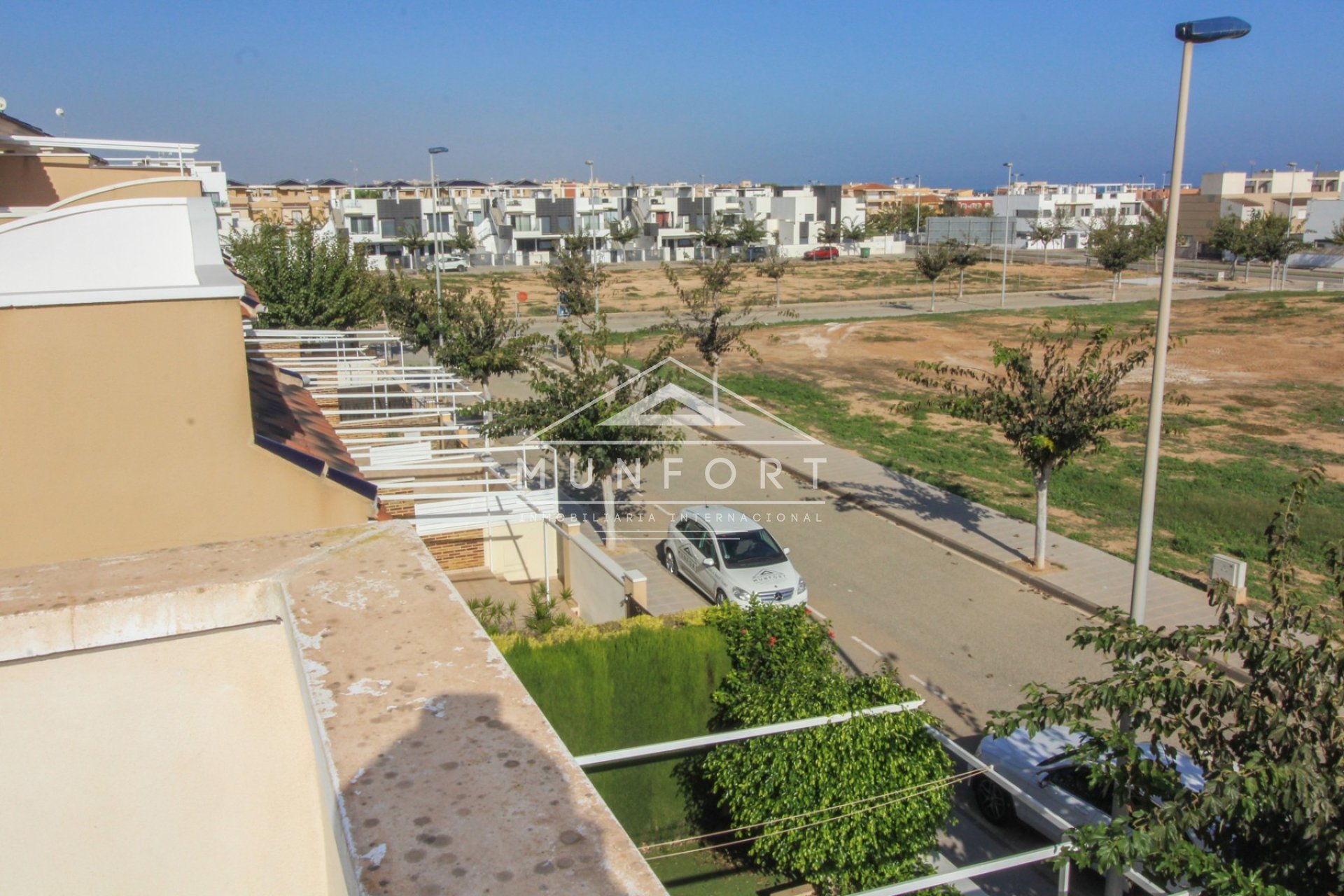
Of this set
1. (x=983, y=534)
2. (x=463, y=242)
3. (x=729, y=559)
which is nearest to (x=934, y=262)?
(x=463, y=242)

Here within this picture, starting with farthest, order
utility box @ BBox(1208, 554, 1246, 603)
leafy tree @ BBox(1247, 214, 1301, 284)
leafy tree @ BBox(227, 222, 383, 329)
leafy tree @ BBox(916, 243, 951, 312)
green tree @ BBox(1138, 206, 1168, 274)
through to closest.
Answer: green tree @ BBox(1138, 206, 1168, 274), leafy tree @ BBox(1247, 214, 1301, 284), leafy tree @ BBox(916, 243, 951, 312), leafy tree @ BBox(227, 222, 383, 329), utility box @ BBox(1208, 554, 1246, 603)

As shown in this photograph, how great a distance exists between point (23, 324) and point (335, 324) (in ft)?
78.9

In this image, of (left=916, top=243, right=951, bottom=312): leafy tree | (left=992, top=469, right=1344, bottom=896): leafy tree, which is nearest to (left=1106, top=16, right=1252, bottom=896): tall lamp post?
(left=992, top=469, right=1344, bottom=896): leafy tree

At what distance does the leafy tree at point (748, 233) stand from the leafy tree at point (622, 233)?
8.65m

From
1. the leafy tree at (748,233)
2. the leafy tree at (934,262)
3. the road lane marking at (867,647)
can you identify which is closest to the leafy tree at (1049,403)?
the road lane marking at (867,647)

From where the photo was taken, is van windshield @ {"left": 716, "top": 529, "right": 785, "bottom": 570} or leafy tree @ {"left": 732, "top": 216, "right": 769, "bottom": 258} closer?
van windshield @ {"left": 716, "top": 529, "right": 785, "bottom": 570}

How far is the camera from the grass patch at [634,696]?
8289mm

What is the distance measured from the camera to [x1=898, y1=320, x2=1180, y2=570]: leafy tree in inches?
562

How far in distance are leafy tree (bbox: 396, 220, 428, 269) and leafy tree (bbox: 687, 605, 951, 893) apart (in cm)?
6251

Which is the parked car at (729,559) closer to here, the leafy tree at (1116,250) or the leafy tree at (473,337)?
the leafy tree at (473,337)

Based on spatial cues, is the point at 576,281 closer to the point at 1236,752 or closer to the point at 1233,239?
the point at 1236,752

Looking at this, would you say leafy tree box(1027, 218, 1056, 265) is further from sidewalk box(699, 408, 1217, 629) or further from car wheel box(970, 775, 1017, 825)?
car wheel box(970, 775, 1017, 825)

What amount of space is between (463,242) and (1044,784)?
70.3 meters

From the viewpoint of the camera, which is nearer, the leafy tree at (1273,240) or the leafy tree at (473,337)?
the leafy tree at (473,337)
